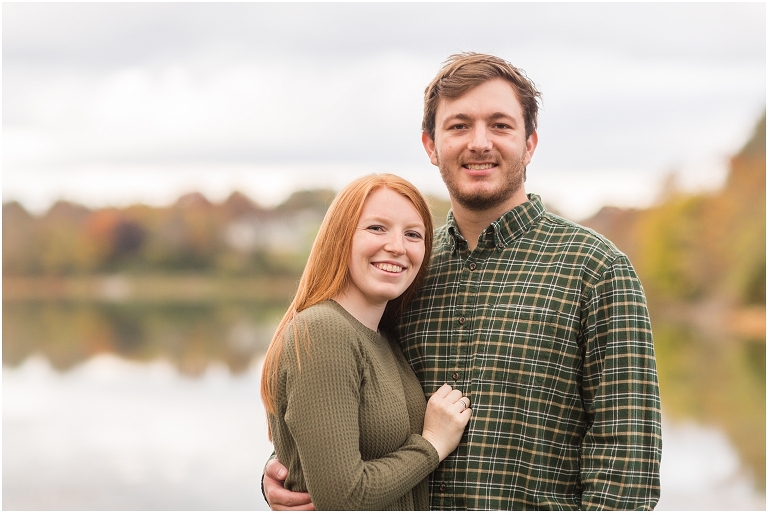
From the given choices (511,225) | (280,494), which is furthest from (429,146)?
(280,494)

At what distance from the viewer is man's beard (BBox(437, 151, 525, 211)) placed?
292 cm

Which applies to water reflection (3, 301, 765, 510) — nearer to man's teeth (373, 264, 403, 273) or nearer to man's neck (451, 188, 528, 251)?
man's neck (451, 188, 528, 251)

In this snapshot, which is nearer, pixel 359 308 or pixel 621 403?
pixel 621 403

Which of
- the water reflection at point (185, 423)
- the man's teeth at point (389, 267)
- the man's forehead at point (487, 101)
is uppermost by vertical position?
the man's forehead at point (487, 101)

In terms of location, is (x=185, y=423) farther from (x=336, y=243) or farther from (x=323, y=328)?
(x=323, y=328)

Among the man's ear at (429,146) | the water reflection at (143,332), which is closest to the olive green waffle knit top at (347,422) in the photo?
the man's ear at (429,146)

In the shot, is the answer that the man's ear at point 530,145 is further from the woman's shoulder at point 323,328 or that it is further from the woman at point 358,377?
the woman's shoulder at point 323,328

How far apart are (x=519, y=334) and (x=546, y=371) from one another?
150 mm

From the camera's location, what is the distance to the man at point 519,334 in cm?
259

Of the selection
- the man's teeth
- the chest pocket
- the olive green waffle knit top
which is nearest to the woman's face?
the man's teeth

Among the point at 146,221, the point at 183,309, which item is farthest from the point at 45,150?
the point at 183,309

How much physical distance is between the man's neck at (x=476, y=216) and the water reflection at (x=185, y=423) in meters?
8.79

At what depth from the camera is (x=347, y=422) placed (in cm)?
245

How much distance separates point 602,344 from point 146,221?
2498 inches
